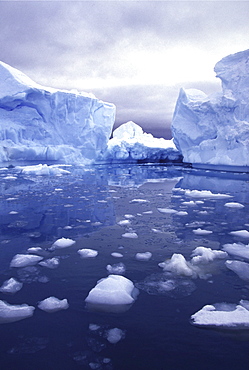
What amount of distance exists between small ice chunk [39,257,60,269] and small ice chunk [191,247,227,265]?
150cm

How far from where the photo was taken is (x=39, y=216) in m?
5.09

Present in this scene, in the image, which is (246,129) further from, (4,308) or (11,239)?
(4,308)

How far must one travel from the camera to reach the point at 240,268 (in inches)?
110

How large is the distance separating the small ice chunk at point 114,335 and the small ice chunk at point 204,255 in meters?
1.34

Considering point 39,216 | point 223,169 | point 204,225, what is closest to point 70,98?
point 223,169

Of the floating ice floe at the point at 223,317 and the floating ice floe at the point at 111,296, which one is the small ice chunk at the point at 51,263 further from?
the floating ice floe at the point at 223,317

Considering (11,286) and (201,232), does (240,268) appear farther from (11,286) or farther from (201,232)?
(11,286)

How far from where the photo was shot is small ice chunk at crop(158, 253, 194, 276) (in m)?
2.65

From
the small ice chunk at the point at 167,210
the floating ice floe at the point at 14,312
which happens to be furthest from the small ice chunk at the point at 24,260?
the small ice chunk at the point at 167,210

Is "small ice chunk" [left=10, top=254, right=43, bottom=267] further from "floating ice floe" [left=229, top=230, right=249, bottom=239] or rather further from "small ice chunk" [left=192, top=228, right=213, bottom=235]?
"floating ice floe" [left=229, top=230, right=249, bottom=239]

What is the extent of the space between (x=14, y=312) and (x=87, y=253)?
1223mm

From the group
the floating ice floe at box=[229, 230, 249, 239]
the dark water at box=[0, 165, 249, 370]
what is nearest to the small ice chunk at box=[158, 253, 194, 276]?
the dark water at box=[0, 165, 249, 370]

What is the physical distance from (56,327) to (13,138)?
16.8 meters

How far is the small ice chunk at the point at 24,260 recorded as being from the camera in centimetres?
288
